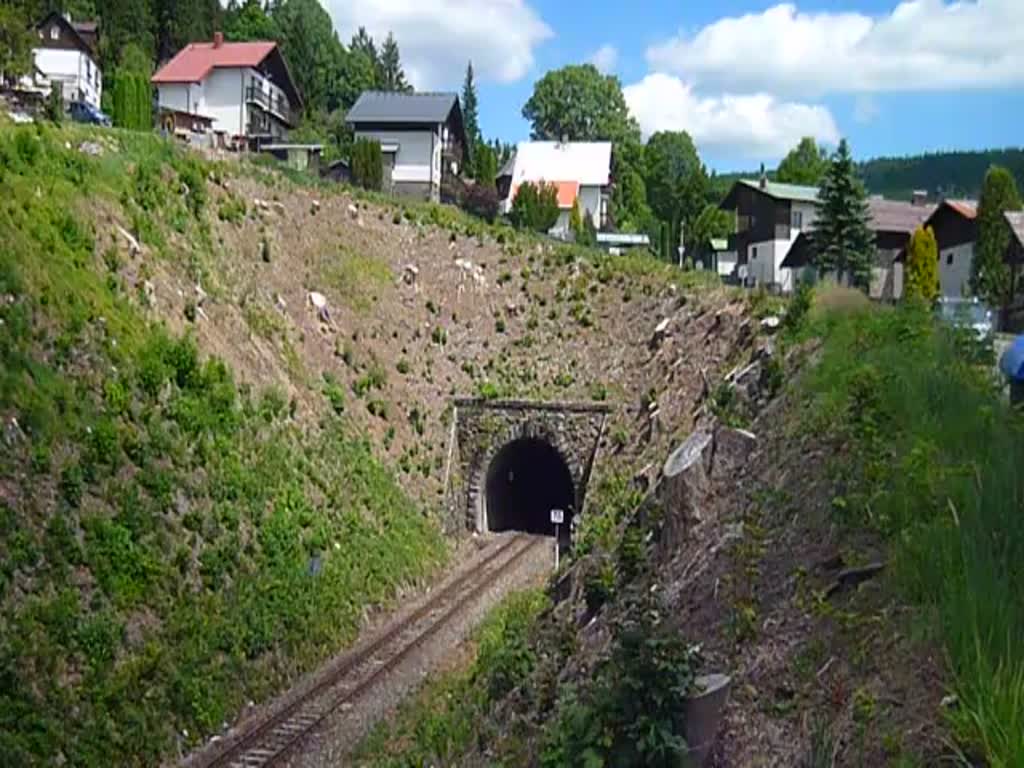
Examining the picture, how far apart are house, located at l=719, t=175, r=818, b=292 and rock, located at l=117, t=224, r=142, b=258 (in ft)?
131

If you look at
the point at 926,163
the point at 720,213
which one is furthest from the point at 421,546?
the point at 926,163

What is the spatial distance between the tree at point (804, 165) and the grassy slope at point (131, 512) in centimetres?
6530

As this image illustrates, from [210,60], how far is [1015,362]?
179ft

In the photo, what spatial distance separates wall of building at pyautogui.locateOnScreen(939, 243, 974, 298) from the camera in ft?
147

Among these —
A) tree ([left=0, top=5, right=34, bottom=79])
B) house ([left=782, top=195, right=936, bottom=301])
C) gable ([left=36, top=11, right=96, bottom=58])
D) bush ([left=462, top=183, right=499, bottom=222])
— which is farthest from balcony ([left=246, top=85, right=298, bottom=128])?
house ([left=782, top=195, right=936, bottom=301])

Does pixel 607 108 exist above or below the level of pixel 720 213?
above

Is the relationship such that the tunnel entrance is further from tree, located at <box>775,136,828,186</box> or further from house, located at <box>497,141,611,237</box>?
tree, located at <box>775,136,828,186</box>

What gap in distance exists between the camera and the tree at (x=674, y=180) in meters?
79.1

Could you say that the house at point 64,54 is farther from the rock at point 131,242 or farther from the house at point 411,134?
the rock at point 131,242

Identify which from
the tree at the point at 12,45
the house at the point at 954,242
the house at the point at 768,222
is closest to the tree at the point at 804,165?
the house at the point at 768,222

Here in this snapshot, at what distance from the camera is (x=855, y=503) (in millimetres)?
10023

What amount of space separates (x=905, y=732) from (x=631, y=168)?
87.2m

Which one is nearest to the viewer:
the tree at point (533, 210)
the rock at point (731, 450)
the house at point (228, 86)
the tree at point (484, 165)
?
the rock at point (731, 450)

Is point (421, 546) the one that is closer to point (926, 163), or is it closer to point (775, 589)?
point (775, 589)
